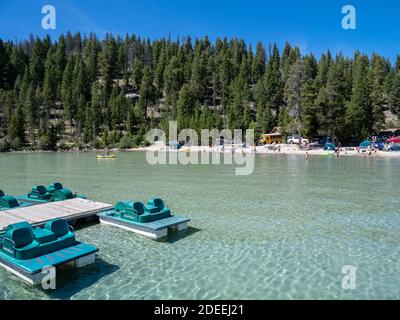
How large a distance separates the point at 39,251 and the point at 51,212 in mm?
5867

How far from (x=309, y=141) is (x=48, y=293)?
75.3 metres

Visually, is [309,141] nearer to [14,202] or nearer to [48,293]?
[14,202]

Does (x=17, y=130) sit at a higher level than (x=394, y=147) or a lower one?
higher

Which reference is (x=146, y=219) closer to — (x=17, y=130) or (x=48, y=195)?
(x=48, y=195)

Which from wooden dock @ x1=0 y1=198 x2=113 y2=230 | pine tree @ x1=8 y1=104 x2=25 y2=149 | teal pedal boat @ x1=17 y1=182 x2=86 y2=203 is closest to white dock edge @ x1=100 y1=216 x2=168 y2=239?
wooden dock @ x1=0 y1=198 x2=113 y2=230

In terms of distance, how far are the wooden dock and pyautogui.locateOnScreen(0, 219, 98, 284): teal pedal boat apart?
3.40 metres

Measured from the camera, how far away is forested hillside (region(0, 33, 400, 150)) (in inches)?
3114

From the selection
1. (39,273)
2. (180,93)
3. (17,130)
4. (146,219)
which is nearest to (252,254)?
(146,219)

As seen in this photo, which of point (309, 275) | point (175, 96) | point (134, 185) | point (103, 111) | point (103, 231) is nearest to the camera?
point (309, 275)

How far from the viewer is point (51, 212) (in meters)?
14.8

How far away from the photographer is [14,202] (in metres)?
16.3

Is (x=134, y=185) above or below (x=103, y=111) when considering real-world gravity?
below

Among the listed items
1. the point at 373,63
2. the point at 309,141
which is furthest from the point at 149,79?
the point at 373,63

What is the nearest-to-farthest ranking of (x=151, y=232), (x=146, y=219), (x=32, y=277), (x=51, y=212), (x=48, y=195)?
1. (x=32, y=277)
2. (x=151, y=232)
3. (x=146, y=219)
4. (x=51, y=212)
5. (x=48, y=195)
